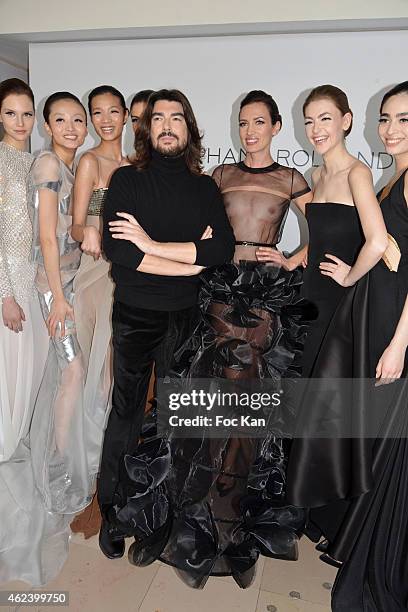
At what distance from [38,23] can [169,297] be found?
10.0 ft

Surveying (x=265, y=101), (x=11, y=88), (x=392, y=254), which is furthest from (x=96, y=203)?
(x=392, y=254)

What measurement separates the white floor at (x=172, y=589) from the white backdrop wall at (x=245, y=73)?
2.90 m

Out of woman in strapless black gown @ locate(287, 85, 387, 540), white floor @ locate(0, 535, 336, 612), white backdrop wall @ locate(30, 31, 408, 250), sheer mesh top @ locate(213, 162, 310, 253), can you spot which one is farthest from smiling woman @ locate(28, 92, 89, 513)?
white backdrop wall @ locate(30, 31, 408, 250)

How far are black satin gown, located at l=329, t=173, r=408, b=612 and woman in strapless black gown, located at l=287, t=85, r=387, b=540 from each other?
81 millimetres

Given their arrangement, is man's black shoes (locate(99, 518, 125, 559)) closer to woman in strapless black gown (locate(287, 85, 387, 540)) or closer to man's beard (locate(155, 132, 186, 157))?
woman in strapless black gown (locate(287, 85, 387, 540))

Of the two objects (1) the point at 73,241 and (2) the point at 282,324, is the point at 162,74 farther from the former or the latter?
(2) the point at 282,324

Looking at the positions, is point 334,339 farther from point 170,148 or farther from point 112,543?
point 112,543

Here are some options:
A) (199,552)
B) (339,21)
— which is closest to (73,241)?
(199,552)

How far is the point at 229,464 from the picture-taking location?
224cm

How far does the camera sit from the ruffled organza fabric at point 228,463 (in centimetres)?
209

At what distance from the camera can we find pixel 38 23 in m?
4.01

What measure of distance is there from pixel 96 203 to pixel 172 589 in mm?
1829

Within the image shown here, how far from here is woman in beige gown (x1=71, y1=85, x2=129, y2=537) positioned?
2.61m

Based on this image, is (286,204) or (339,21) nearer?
(286,204)
